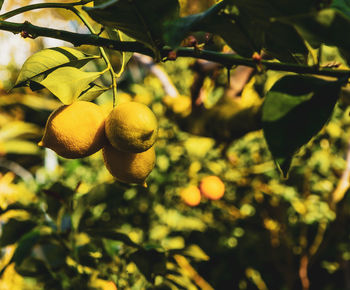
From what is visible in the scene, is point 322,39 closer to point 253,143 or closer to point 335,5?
point 335,5

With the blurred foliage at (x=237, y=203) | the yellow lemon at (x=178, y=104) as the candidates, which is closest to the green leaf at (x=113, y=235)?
the blurred foliage at (x=237, y=203)

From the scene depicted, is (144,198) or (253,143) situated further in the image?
(253,143)

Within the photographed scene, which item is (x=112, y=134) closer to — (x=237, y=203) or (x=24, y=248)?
(x=24, y=248)

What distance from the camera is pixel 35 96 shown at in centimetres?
359

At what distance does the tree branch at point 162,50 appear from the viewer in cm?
44

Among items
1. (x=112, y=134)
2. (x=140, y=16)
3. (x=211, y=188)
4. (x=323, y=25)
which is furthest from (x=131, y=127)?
(x=211, y=188)

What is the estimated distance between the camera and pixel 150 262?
0.77 meters

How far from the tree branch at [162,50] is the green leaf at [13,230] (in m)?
0.60

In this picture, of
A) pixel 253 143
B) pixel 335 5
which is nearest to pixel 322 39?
pixel 335 5

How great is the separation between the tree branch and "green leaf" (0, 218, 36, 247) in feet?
1.96

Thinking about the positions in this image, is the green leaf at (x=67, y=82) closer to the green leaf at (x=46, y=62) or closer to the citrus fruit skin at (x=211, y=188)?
the green leaf at (x=46, y=62)

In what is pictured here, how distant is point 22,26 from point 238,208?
1.84 m

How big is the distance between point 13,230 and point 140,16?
745 mm

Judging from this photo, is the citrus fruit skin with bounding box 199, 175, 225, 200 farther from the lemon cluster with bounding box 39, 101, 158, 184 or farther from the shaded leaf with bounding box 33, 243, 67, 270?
the lemon cluster with bounding box 39, 101, 158, 184
